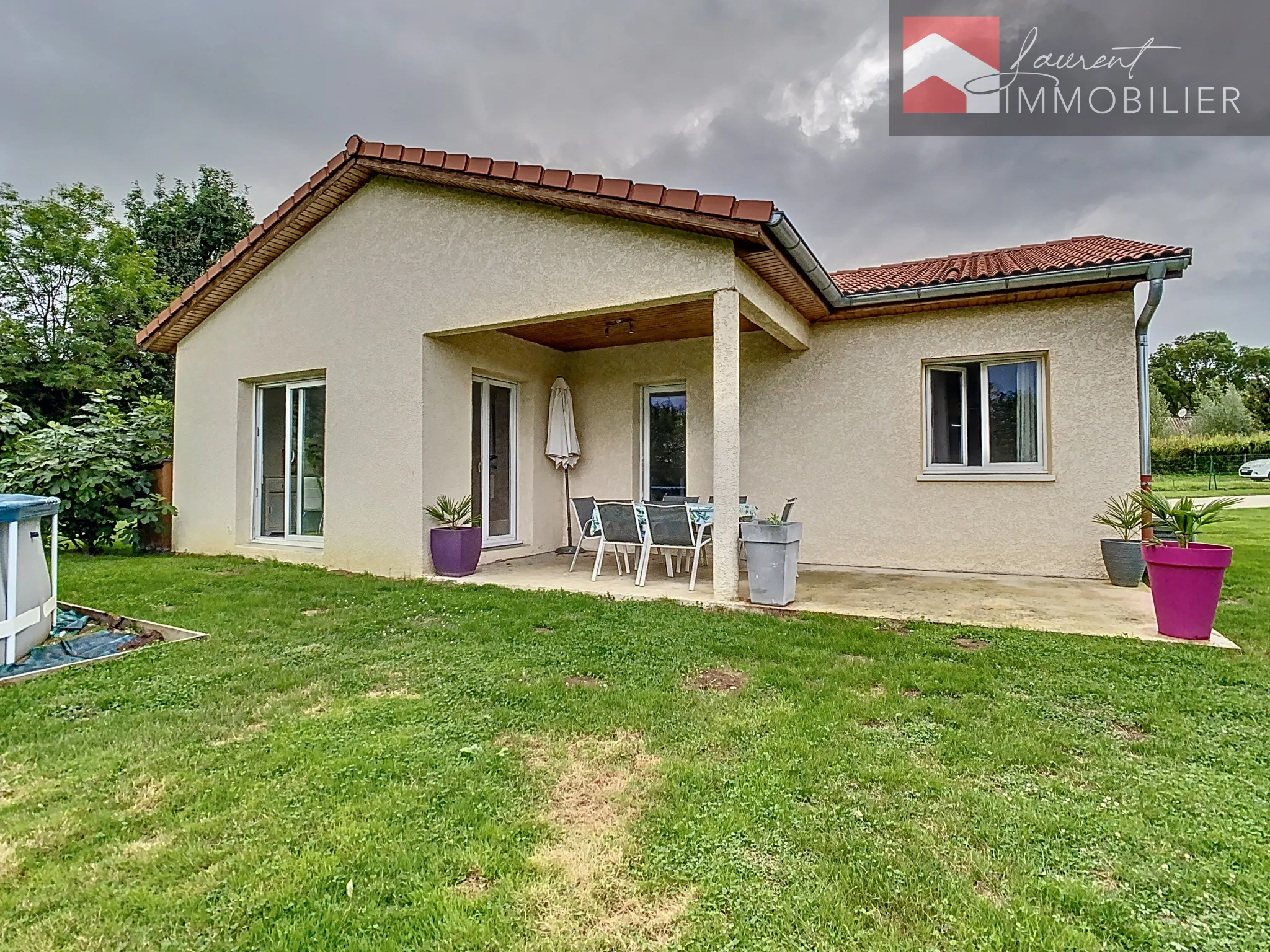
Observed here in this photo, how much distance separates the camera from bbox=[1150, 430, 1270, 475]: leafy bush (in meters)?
27.1

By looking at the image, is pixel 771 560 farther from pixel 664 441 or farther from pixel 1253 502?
pixel 1253 502

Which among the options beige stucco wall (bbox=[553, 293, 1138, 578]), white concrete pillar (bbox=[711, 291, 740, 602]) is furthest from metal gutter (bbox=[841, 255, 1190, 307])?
white concrete pillar (bbox=[711, 291, 740, 602])

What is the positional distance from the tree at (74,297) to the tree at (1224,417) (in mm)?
49593

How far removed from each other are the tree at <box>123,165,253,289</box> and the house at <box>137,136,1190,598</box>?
13070mm

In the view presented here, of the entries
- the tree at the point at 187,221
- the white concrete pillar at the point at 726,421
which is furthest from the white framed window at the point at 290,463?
the tree at the point at 187,221

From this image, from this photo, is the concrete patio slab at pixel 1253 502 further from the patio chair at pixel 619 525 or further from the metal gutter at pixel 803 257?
the patio chair at pixel 619 525

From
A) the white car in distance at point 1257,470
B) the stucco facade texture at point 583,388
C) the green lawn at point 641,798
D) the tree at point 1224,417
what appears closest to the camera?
the green lawn at point 641,798

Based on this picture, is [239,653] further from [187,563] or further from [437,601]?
[187,563]

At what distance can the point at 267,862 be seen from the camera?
7.11 feet

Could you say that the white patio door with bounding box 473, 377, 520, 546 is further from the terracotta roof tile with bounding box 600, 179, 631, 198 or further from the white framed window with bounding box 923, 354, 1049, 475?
the white framed window with bounding box 923, 354, 1049, 475

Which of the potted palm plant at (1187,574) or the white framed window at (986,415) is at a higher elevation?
the white framed window at (986,415)

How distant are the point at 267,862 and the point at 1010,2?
11.7 metres

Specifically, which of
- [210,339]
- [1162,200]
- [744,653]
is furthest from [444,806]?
[1162,200]

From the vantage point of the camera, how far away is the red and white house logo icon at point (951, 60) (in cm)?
844
